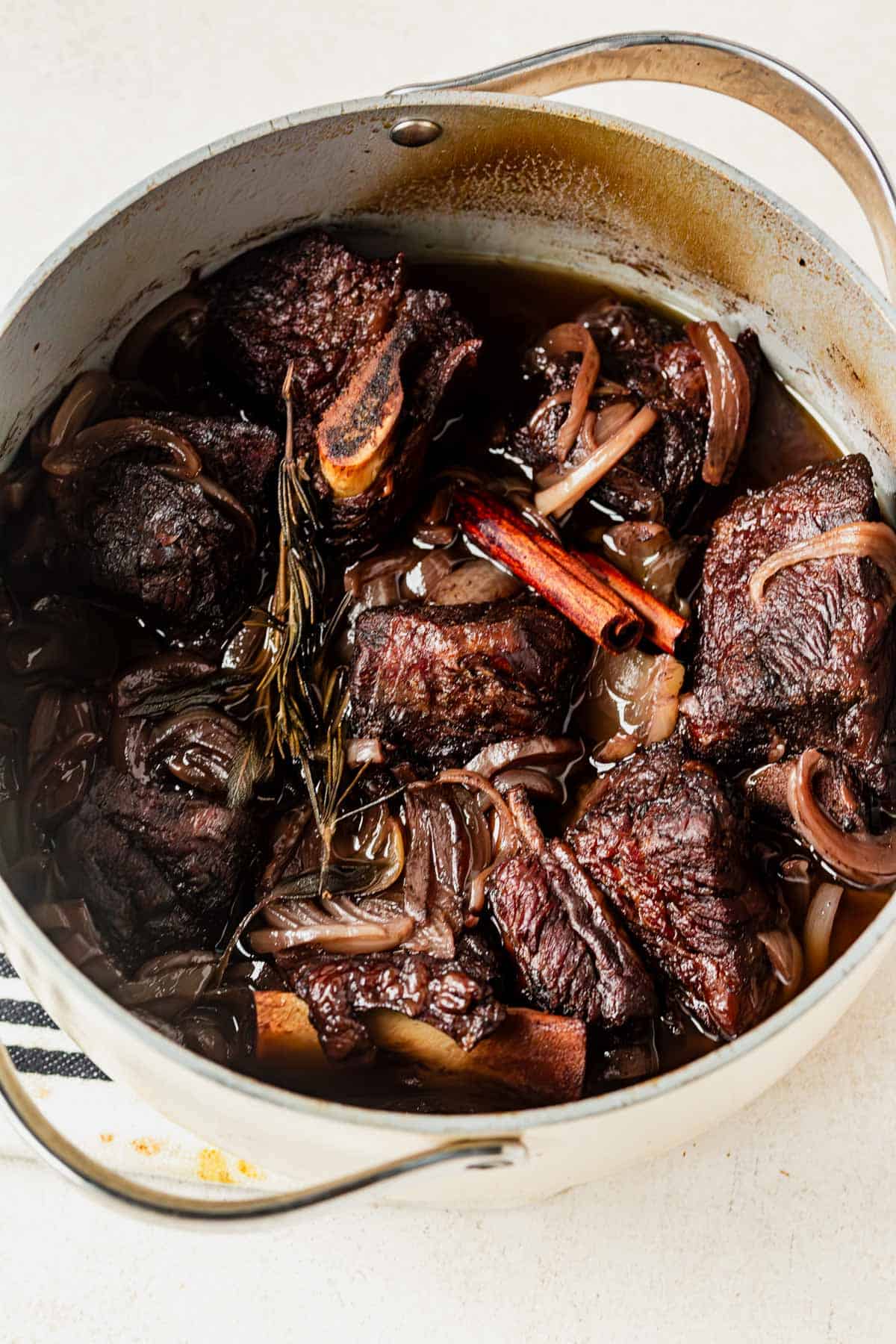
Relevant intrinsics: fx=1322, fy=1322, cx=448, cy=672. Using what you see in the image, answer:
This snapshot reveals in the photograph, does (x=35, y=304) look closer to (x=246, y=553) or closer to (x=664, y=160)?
(x=246, y=553)

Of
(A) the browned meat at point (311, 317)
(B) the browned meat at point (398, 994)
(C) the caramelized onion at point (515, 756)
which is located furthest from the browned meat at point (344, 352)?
(B) the browned meat at point (398, 994)

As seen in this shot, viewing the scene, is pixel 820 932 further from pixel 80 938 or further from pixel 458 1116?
pixel 80 938

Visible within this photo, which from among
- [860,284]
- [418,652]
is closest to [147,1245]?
[418,652]

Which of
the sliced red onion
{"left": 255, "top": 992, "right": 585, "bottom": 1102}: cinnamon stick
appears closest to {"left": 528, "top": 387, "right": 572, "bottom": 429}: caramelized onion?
the sliced red onion

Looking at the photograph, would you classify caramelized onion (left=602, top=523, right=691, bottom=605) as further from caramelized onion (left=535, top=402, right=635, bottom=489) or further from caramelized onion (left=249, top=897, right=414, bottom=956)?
caramelized onion (left=249, top=897, right=414, bottom=956)

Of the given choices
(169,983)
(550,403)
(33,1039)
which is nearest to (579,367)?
(550,403)

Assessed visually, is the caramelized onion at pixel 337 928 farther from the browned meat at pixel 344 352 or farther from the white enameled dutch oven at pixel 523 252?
the browned meat at pixel 344 352
